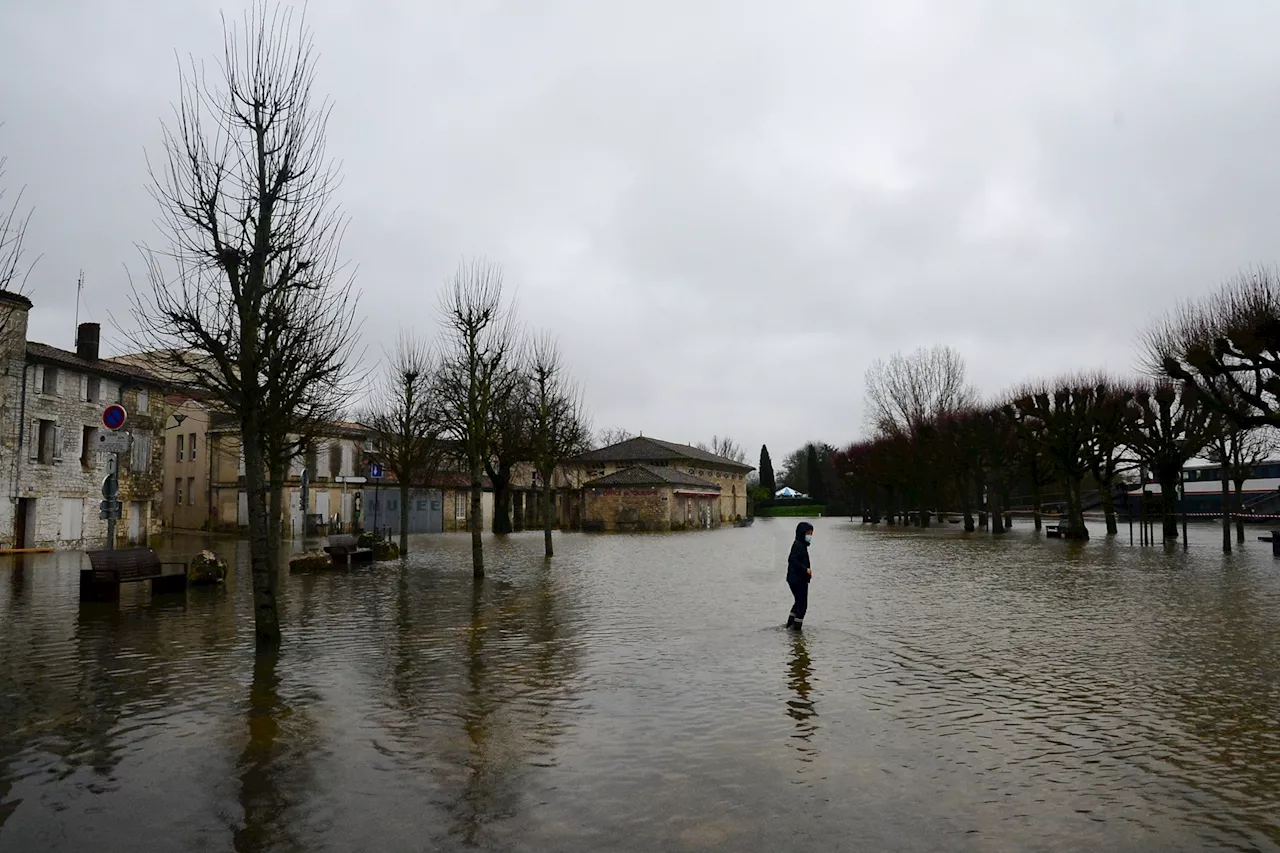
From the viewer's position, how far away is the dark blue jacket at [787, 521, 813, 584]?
1255 centimetres

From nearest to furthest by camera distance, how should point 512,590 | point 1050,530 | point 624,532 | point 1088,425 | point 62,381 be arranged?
point 512,590, point 62,381, point 1088,425, point 1050,530, point 624,532

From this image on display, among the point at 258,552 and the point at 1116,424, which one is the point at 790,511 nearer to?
the point at 1116,424

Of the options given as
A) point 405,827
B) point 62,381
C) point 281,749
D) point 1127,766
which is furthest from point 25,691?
point 62,381

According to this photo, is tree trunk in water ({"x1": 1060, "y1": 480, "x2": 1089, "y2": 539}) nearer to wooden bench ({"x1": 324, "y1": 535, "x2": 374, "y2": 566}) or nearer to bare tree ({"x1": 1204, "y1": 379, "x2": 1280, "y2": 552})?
bare tree ({"x1": 1204, "y1": 379, "x2": 1280, "y2": 552})

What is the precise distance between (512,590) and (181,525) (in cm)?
4142

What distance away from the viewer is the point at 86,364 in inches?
1345

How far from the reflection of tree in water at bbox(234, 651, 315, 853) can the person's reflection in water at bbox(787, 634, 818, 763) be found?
3.50 meters

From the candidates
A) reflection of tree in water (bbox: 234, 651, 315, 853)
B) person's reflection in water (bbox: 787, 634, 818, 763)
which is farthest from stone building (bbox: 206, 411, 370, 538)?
reflection of tree in water (bbox: 234, 651, 315, 853)

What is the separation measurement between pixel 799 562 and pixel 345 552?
50.1ft

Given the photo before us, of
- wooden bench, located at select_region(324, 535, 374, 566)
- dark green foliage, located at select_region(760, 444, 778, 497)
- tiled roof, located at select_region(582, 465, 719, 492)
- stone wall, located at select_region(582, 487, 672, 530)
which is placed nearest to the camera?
wooden bench, located at select_region(324, 535, 374, 566)

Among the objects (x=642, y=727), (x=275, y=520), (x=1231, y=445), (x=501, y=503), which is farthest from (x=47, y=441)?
(x=1231, y=445)

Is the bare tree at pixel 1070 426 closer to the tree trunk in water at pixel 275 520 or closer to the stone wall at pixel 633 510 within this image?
the stone wall at pixel 633 510

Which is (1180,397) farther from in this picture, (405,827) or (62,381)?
(62,381)

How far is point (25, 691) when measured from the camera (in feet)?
28.0
